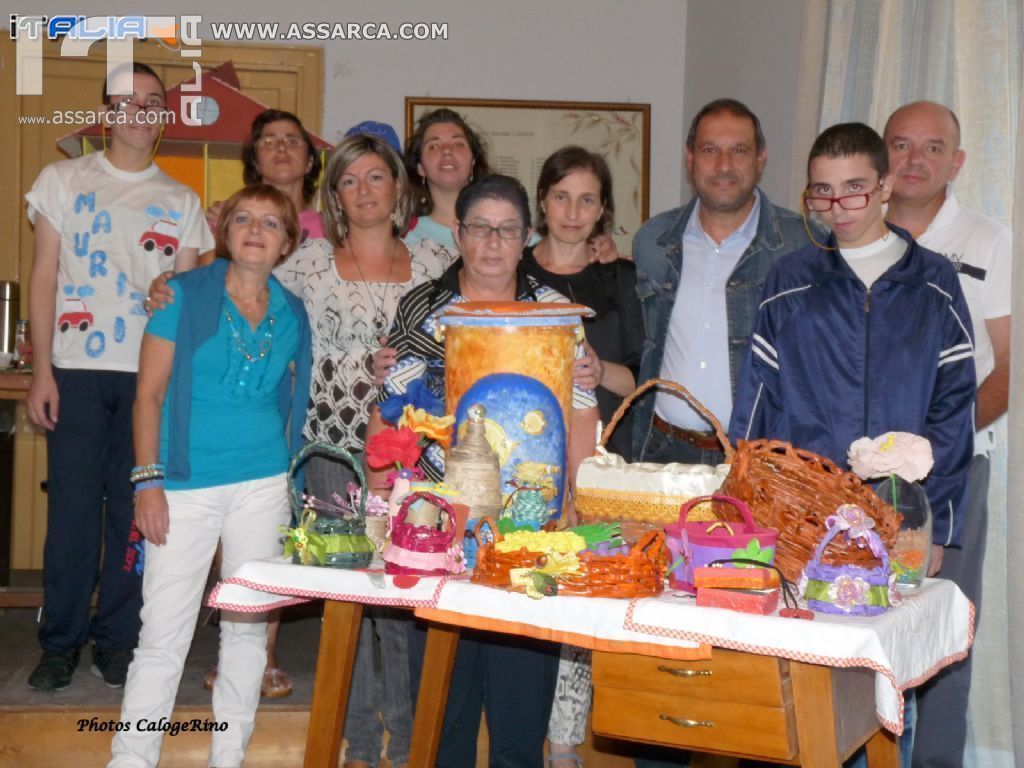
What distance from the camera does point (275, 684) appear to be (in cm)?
332

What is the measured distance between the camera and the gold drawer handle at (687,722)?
180 centimetres

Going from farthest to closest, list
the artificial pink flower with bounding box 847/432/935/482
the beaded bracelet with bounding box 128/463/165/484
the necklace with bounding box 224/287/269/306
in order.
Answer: the necklace with bounding box 224/287/269/306
the beaded bracelet with bounding box 128/463/165/484
the artificial pink flower with bounding box 847/432/935/482

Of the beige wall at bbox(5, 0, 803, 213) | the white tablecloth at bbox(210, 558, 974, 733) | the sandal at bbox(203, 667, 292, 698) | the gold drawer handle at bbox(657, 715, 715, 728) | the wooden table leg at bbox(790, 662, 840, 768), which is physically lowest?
the sandal at bbox(203, 667, 292, 698)

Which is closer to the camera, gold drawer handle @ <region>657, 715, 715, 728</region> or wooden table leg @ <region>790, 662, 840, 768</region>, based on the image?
wooden table leg @ <region>790, 662, 840, 768</region>

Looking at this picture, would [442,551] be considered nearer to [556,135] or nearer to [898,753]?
[898,753]

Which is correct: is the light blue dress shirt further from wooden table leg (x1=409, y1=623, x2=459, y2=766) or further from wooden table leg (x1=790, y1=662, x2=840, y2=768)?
wooden table leg (x1=790, y1=662, x2=840, y2=768)

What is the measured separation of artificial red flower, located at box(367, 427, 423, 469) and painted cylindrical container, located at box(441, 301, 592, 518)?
0.09 meters

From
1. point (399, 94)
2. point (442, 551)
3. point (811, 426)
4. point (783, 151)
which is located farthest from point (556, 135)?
Answer: point (442, 551)

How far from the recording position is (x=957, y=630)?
198 centimetres

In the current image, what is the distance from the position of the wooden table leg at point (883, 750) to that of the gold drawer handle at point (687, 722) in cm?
41

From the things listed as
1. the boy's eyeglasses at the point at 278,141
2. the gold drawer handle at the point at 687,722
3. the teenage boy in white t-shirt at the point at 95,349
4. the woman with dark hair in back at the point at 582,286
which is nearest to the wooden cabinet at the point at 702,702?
the gold drawer handle at the point at 687,722

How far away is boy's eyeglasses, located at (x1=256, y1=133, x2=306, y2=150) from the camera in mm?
3535

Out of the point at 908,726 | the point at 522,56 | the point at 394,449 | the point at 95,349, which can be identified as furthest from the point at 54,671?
the point at 522,56

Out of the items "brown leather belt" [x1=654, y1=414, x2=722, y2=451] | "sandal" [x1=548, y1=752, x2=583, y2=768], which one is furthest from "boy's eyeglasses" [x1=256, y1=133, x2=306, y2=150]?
"sandal" [x1=548, y1=752, x2=583, y2=768]
